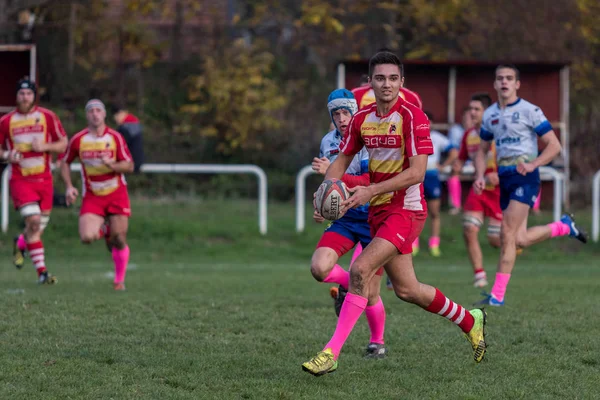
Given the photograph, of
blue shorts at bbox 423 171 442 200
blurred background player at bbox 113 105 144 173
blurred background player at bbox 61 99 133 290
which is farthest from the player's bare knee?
blue shorts at bbox 423 171 442 200

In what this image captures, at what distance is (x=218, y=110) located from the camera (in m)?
24.9

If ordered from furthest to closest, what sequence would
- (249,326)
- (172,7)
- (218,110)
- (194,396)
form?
(172,7) < (218,110) < (249,326) < (194,396)

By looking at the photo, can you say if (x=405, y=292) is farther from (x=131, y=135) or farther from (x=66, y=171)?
(x=131, y=135)

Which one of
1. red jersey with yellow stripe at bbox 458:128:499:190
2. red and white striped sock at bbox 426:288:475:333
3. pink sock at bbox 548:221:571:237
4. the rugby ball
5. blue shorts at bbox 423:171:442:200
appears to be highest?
red jersey with yellow stripe at bbox 458:128:499:190

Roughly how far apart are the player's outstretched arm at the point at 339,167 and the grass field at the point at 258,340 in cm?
126

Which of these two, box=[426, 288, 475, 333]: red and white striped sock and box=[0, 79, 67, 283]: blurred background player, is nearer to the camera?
box=[426, 288, 475, 333]: red and white striped sock

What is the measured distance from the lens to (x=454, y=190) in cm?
1958

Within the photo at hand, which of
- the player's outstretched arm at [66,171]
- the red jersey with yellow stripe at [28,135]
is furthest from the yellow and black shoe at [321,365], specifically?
the red jersey with yellow stripe at [28,135]

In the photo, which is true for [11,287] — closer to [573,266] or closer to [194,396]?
[194,396]

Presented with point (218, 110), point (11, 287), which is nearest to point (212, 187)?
point (218, 110)

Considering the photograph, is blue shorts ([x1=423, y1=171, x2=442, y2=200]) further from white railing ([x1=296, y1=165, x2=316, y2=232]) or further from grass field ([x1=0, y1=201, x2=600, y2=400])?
white railing ([x1=296, y1=165, x2=316, y2=232])

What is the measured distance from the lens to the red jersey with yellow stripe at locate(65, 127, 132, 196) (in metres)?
11.1

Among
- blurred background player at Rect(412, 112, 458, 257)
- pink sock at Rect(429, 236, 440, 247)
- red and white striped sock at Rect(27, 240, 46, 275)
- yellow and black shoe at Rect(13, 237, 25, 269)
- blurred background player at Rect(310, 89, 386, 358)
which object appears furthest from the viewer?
pink sock at Rect(429, 236, 440, 247)

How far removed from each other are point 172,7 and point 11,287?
17.1 meters
